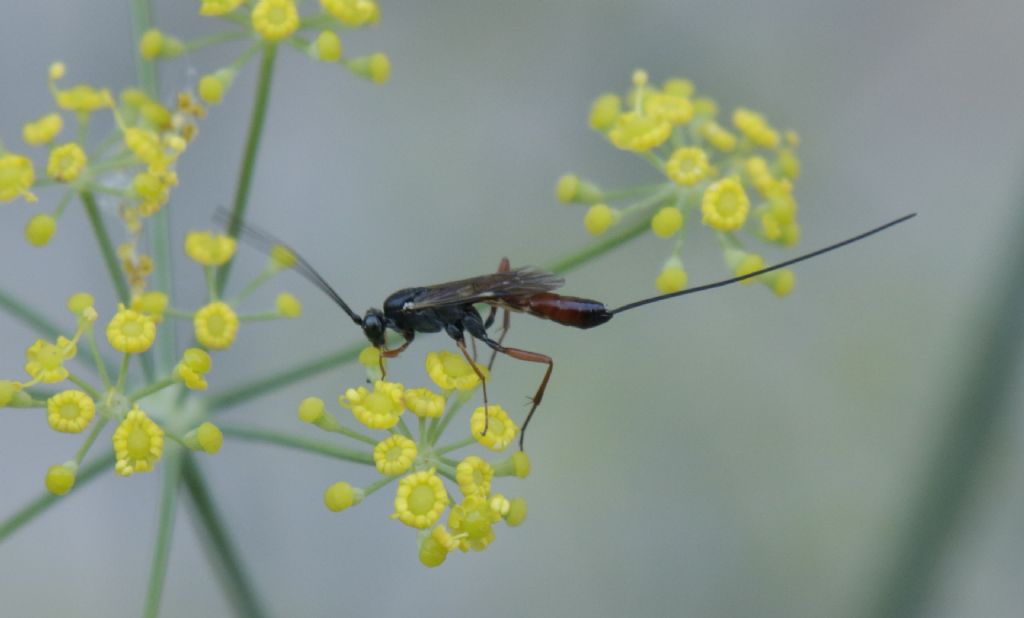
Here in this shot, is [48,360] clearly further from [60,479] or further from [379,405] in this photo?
[379,405]

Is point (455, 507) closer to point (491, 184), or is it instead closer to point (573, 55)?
point (491, 184)

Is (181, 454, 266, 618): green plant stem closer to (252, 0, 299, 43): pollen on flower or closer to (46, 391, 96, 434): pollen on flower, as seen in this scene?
(46, 391, 96, 434): pollen on flower

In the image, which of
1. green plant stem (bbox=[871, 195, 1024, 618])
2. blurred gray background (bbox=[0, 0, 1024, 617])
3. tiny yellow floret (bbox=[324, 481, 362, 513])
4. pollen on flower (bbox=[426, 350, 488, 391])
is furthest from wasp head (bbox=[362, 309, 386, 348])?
blurred gray background (bbox=[0, 0, 1024, 617])

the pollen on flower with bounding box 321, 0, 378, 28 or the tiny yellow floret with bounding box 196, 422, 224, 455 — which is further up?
the pollen on flower with bounding box 321, 0, 378, 28

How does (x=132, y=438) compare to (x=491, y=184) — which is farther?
(x=491, y=184)

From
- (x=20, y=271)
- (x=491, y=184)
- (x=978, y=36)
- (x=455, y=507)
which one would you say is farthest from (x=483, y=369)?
(x=978, y=36)
